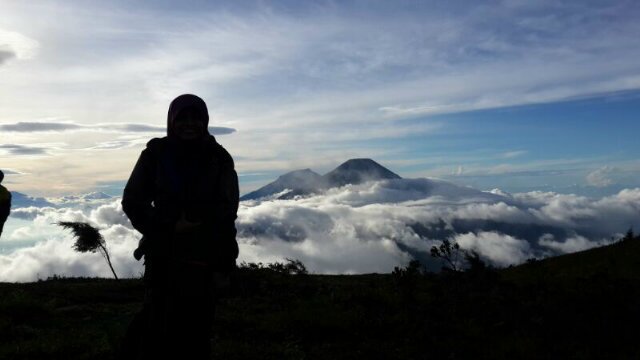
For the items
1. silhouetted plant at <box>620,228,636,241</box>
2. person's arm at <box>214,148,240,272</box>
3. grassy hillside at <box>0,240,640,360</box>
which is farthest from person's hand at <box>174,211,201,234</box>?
silhouetted plant at <box>620,228,636,241</box>

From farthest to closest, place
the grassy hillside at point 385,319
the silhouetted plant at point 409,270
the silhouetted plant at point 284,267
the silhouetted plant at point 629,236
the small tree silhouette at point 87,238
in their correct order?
the small tree silhouette at point 87,238, the silhouetted plant at point 629,236, the silhouetted plant at point 284,267, the silhouetted plant at point 409,270, the grassy hillside at point 385,319

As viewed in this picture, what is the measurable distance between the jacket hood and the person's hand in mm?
803

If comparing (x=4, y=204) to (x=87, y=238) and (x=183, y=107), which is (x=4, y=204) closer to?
(x=183, y=107)

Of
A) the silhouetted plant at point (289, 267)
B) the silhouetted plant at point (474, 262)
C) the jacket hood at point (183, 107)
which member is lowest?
the silhouetted plant at point (289, 267)

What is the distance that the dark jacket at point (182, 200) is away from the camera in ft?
15.9

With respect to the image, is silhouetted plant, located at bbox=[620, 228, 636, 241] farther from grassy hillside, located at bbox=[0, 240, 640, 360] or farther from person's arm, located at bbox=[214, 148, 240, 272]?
person's arm, located at bbox=[214, 148, 240, 272]

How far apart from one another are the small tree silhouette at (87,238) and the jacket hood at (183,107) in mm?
14056

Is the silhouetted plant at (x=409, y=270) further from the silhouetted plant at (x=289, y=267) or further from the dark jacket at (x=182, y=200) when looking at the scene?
the dark jacket at (x=182, y=200)

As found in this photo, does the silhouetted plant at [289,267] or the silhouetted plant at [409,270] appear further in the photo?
the silhouetted plant at [289,267]

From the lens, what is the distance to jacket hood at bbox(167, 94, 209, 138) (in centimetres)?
495

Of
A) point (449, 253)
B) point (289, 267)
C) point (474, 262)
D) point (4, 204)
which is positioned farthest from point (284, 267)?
point (4, 204)

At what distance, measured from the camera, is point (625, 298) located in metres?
9.51

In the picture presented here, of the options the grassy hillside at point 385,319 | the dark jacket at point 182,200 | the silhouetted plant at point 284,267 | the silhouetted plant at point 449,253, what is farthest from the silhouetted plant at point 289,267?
the dark jacket at point 182,200

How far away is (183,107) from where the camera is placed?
4.95 metres
